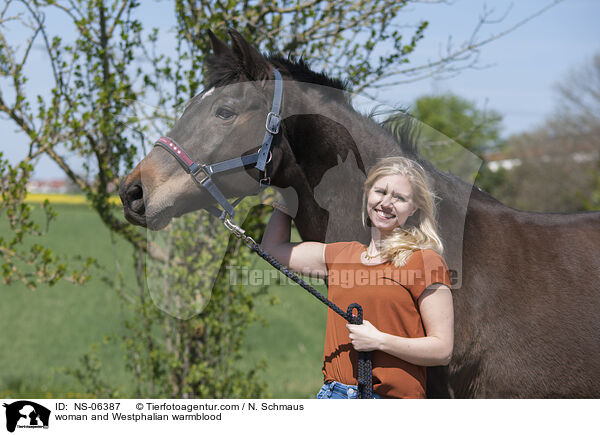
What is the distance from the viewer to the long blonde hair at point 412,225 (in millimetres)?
2000

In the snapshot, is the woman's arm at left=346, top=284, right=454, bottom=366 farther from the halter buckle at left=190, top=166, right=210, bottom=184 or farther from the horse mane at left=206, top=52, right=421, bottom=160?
the halter buckle at left=190, top=166, right=210, bottom=184

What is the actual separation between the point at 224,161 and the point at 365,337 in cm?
103

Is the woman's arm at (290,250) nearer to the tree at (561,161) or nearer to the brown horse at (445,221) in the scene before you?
the brown horse at (445,221)

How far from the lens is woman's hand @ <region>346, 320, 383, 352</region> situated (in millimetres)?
1876

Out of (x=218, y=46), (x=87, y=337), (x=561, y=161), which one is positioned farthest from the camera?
(x=561, y=161)

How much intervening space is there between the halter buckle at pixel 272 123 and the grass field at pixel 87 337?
6.69ft

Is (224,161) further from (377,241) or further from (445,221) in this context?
(445,221)

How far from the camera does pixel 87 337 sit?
8.85 m

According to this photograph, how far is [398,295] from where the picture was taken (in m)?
1.95

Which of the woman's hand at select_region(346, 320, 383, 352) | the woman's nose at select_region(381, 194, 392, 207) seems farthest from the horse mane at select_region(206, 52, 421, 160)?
the woman's hand at select_region(346, 320, 383, 352)

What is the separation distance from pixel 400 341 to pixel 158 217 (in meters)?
1.21
